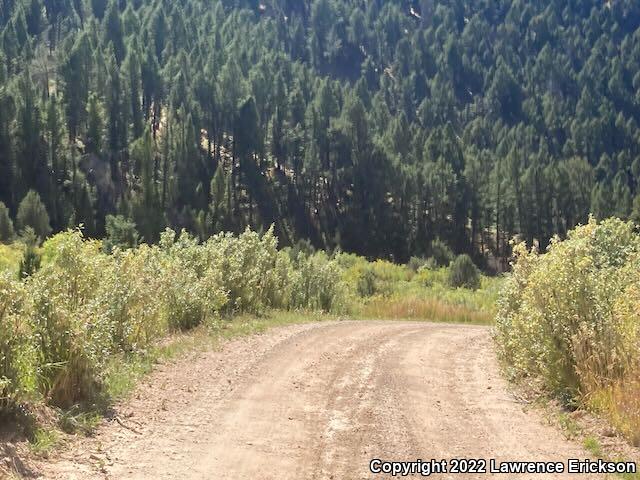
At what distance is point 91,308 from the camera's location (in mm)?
9539

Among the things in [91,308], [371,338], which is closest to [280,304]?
[371,338]

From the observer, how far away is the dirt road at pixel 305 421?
24.0ft

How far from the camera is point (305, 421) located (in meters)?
8.93

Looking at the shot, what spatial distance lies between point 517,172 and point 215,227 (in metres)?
47.5

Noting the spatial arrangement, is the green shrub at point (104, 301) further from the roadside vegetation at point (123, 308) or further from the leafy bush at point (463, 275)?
the leafy bush at point (463, 275)

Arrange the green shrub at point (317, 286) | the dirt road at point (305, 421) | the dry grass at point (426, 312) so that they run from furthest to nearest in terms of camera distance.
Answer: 1. the dry grass at point (426, 312)
2. the green shrub at point (317, 286)
3. the dirt road at point (305, 421)

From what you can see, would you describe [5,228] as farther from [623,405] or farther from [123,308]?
[623,405]

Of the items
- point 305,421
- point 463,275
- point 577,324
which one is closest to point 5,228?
point 463,275

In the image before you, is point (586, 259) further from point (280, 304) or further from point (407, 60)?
point (407, 60)

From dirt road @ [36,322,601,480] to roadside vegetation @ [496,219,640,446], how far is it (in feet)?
2.48

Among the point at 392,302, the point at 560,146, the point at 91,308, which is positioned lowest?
the point at 392,302

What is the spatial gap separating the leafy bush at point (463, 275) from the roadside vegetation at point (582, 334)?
4368 cm

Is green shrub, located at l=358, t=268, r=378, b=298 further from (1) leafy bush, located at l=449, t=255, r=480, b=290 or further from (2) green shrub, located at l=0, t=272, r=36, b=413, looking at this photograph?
(2) green shrub, located at l=0, t=272, r=36, b=413

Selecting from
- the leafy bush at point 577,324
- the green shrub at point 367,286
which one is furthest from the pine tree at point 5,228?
the leafy bush at point 577,324
